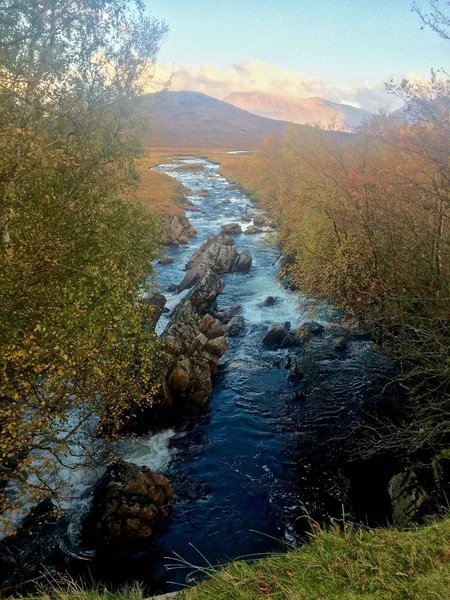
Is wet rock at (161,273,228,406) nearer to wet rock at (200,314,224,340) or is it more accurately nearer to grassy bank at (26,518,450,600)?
wet rock at (200,314,224,340)

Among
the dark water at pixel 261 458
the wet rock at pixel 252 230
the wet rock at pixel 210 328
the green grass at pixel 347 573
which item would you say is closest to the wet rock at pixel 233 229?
the wet rock at pixel 252 230

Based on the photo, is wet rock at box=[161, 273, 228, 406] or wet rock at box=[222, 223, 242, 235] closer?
wet rock at box=[161, 273, 228, 406]

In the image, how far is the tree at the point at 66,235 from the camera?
42.8 feet

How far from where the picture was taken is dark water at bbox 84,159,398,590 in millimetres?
16016

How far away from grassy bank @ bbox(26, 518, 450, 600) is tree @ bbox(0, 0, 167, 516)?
7.75 meters

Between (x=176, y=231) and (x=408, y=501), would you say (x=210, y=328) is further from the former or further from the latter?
(x=176, y=231)

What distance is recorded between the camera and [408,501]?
15.4m

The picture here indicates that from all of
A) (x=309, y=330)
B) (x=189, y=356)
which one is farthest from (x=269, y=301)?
(x=189, y=356)

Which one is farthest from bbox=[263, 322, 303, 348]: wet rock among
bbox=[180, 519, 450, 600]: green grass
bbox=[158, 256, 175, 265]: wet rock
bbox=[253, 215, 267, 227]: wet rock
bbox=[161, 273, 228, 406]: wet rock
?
bbox=[253, 215, 267, 227]: wet rock

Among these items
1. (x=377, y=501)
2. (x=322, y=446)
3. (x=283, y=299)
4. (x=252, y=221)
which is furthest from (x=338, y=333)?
(x=252, y=221)

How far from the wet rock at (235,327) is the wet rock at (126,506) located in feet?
57.5

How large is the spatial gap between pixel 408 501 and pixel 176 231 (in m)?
51.5

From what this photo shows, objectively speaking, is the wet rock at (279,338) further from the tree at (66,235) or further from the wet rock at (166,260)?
the wet rock at (166,260)

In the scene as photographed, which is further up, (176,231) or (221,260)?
(176,231)
